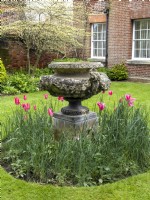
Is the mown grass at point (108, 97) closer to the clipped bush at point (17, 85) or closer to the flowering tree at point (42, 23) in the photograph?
the clipped bush at point (17, 85)

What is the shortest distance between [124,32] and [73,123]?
34.3ft

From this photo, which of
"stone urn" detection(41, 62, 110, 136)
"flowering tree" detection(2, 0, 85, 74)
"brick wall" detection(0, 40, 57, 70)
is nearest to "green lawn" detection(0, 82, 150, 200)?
"stone urn" detection(41, 62, 110, 136)

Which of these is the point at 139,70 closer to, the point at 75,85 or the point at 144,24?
the point at 144,24

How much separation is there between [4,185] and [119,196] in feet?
4.10

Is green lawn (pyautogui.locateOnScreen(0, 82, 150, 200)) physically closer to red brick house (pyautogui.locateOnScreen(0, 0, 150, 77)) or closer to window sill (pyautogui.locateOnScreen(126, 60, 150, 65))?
window sill (pyautogui.locateOnScreen(126, 60, 150, 65))

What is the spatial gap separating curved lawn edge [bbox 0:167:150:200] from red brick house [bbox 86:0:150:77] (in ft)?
33.3

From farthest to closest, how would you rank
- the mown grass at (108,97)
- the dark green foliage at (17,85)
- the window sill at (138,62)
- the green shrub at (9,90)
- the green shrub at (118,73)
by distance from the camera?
the green shrub at (118,73) < the window sill at (138,62) < the dark green foliage at (17,85) < the green shrub at (9,90) < the mown grass at (108,97)

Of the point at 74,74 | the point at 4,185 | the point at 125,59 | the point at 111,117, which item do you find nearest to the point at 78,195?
the point at 4,185

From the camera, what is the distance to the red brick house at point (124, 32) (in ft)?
43.7

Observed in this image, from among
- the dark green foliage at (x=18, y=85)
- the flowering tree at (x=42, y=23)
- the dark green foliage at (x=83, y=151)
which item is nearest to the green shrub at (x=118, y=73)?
the flowering tree at (x=42, y=23)

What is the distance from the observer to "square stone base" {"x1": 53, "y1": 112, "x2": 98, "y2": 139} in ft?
13.6

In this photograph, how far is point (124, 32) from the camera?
1389 centimetres

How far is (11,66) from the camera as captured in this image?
14469mm

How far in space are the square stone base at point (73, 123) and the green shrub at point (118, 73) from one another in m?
9.48
